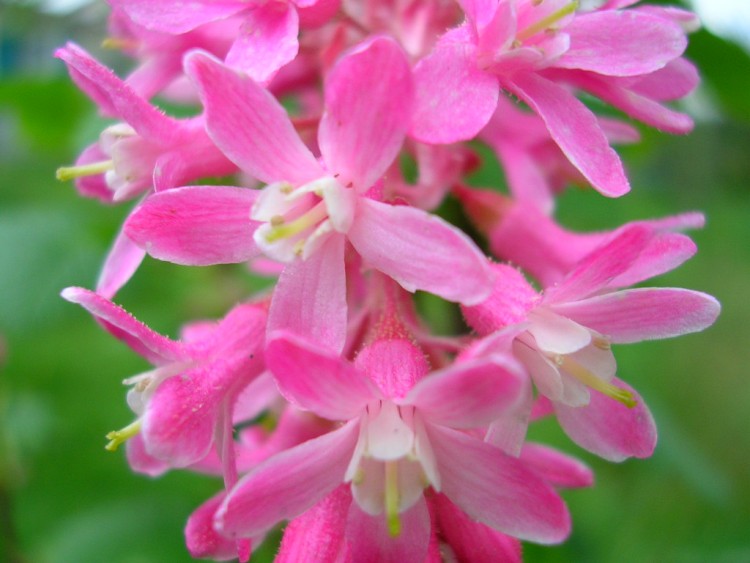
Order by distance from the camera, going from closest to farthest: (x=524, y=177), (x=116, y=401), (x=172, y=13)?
(x=172, y=13) → (x=524, y=177) → (x=116, y=401)

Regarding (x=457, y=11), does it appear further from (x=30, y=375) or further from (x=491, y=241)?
(x=30, y=375)

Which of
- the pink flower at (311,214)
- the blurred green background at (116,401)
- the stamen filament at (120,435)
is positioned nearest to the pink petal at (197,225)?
the pink flower at (311,214)

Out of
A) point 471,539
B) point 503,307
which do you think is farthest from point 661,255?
point 471,539

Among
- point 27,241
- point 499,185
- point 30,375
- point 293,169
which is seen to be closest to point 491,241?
point 293,169

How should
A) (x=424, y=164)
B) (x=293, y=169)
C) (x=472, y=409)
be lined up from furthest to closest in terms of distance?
(x=424, y=164), (x=293, y=169), (x=472, y=409)

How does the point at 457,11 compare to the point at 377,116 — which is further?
the point at 457,11

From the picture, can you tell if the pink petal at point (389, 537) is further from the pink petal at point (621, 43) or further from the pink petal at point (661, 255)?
the pink petal at point (621, 43)

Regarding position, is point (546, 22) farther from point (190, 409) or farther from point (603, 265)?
point (190, 409)
